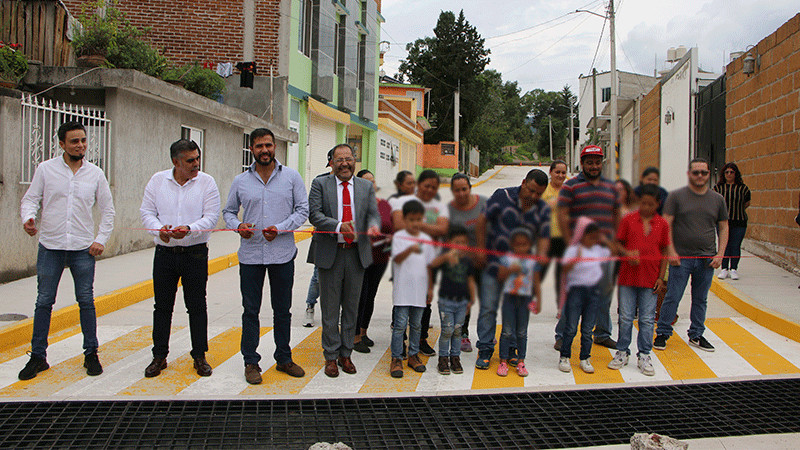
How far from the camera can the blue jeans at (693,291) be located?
17.5 ft

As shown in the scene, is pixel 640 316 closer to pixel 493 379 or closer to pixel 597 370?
pixel 597 370

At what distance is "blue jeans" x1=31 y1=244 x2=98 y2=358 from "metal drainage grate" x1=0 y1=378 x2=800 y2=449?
2.37ft

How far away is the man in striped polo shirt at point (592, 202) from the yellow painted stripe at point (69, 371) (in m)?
4.23

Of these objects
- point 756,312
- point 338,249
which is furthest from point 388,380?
point 756,312

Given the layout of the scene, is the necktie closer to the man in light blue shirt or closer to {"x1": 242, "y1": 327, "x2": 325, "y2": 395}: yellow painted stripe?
the man in light blue shirt

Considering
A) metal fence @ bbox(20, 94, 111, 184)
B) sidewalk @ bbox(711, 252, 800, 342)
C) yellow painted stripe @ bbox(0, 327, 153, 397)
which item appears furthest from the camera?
metal fence @ bbox(20, 94, 111, 184)

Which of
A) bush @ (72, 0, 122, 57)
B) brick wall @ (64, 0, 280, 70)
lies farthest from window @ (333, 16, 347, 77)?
bush @ (72, 0, 122, 57)

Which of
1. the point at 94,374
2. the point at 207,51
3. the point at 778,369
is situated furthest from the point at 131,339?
the point at 207,51

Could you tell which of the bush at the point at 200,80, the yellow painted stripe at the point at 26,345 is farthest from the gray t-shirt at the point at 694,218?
the bush at the point at 200,80

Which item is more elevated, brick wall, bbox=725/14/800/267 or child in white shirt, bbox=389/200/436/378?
brick wall, bbox=725/14/800/267

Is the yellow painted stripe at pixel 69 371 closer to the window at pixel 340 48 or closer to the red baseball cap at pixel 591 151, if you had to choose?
the red baseball cap at pixel 591 151

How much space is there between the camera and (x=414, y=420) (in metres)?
4.37

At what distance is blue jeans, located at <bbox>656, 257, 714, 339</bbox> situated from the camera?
5.32m

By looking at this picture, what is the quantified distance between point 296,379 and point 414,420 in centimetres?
125
